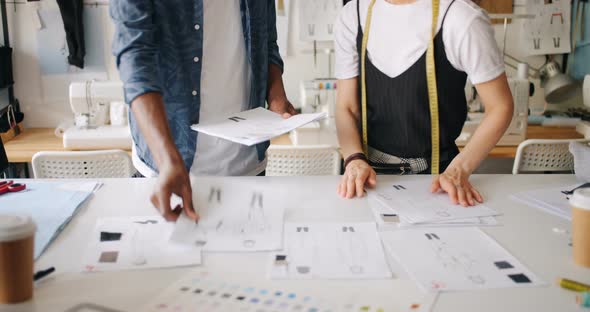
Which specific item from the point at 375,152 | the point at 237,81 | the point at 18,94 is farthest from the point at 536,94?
the point at 18,94

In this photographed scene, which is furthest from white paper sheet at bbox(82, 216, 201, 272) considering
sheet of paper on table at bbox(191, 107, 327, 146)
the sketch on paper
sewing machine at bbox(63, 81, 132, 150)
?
the sketch on paper

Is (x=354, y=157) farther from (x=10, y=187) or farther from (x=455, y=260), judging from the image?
(x=10, y=187)

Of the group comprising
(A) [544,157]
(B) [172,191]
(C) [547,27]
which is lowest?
(A) [544,157]

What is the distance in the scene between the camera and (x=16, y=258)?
0.85 metres

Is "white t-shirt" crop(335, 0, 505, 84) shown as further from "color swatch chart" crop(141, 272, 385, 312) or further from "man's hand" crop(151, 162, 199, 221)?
"color swatch chart" crop(141, 272, 385, 312)

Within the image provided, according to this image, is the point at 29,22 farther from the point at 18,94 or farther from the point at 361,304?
the point at 361,304

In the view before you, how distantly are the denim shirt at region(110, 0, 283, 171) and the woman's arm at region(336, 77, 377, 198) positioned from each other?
0.24m

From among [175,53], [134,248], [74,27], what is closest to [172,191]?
[134,248]

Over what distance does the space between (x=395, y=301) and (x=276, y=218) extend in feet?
1.30

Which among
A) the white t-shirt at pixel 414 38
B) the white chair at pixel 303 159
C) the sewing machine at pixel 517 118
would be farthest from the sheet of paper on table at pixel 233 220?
the sewing machine at pixel 517 118

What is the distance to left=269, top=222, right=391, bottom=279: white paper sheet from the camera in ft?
3.14

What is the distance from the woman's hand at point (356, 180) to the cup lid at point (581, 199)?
515 mm

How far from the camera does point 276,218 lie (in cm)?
120

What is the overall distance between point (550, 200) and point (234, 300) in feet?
2.85
